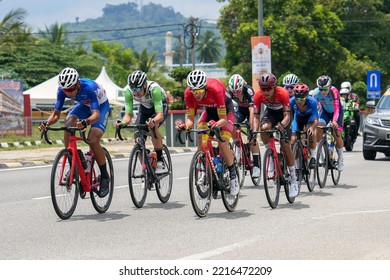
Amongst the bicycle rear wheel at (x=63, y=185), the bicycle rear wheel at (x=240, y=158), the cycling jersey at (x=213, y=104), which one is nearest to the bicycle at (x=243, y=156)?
the bicycle rear wheel at (x=240, y=158)

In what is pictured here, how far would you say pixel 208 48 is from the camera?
570 ft

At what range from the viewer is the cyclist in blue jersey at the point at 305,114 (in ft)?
47.0

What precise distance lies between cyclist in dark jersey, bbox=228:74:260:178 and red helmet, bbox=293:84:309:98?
1.11 meters

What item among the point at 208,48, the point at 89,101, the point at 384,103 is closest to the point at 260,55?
the point at 384,103

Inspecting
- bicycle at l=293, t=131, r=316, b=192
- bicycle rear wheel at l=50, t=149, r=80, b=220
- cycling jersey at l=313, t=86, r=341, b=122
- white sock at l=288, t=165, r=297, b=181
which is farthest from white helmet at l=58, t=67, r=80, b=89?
cycling jersey at l=313, t=86, r=341, b=122

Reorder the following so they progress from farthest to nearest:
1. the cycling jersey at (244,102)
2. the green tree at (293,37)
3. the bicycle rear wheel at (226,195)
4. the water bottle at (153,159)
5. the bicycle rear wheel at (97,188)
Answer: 1. the green tree at (293,37)
2. the cycling jersey at (244,102)
3. the water bottle at (153,159)
4. the bicycle rear wheel at (97,188)
5. the bicycle rear wheel at (226,195)

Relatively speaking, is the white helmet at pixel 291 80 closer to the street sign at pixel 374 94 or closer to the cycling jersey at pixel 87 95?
the cycling jersey at pixel 87 95

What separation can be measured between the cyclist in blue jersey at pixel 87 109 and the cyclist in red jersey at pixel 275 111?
7.38 ft

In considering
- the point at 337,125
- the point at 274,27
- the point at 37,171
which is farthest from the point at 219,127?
the point at 274,27

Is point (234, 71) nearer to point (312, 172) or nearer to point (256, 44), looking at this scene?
point (256, 44)

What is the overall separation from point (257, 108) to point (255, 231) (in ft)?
10.2

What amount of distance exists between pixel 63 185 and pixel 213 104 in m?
2.29

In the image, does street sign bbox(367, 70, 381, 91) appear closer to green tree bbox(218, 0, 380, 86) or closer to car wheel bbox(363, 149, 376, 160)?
green tree bbox(218, 0, 380, 86)

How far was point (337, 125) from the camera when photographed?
52.5ft
